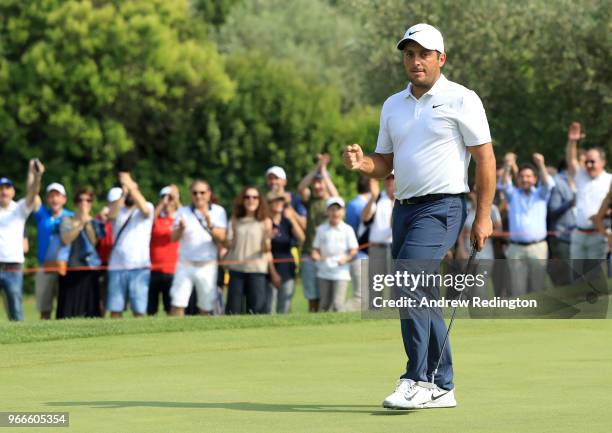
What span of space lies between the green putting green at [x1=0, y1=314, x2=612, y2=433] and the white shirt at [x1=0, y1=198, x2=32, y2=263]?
3431mm

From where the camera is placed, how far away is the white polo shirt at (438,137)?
853cm

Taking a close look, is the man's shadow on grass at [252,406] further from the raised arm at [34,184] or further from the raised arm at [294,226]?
the raised arm at [294,226]

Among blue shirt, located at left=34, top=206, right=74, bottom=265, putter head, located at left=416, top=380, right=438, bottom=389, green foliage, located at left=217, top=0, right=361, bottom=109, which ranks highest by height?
green foliage, located at left=217, top=0, right=361, bottom=109

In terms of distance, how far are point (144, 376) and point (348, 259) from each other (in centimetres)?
808

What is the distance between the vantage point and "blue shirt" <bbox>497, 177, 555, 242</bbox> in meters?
18.5

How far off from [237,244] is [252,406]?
29.0 feet

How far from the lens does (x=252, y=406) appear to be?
328 inches

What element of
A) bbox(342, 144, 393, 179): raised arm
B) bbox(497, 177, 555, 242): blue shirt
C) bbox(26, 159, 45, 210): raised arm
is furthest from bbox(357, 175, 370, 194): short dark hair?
bbox(342, 144, 393, 179): raised arm

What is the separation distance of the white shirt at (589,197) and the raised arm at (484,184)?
970 centimetres

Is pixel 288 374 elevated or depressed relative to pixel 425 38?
depressed

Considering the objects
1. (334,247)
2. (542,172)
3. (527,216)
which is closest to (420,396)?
(334,247)

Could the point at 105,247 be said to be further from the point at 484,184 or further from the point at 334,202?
the point at 484,184

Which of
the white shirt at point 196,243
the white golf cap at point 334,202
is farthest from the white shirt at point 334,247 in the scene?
the white shirt at point 196,243

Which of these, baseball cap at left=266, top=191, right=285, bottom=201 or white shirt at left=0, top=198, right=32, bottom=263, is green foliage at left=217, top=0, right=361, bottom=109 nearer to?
baseball cap at left=266, top=191, right=285, bottom=201
